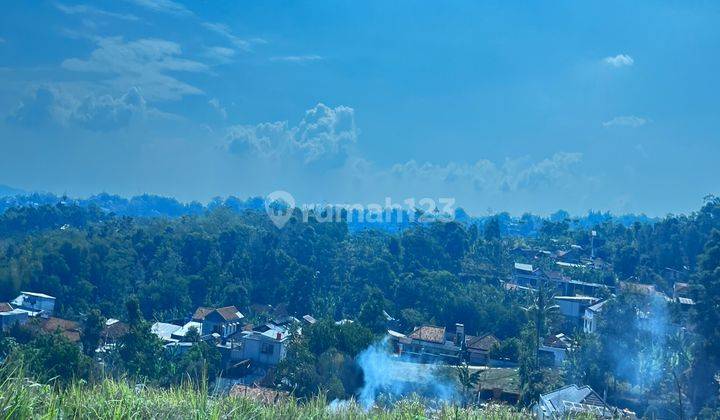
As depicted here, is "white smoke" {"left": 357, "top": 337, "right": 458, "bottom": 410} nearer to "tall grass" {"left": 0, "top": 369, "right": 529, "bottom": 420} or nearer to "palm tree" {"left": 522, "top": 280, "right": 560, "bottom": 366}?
"palm tree" {"left": 522, "top": 280, "right": 560, "bottom": 366}

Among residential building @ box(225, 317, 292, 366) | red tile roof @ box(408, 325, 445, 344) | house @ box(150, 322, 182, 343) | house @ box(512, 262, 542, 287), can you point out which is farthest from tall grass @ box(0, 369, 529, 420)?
house @ box(512, 262, 542, 287)

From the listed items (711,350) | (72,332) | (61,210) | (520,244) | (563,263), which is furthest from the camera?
(61,210)

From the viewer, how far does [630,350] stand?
20.4m

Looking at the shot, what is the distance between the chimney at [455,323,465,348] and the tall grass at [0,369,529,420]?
19.9 meters

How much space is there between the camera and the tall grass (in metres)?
5.57

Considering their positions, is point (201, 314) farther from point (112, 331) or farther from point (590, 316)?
point (590, 316)

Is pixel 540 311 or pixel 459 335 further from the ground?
pixel 540 311

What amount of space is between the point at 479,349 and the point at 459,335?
1768 mm

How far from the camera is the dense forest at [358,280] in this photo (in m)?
19.7

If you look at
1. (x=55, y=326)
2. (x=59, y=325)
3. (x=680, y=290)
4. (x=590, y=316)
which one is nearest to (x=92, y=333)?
(x=59, y=325)

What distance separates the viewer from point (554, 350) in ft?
82.1

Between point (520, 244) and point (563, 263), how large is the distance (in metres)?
6.10

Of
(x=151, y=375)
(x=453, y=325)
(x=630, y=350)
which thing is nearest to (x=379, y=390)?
(x=151, y=375)

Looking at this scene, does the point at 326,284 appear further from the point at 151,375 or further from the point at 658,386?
the point at 658,386
